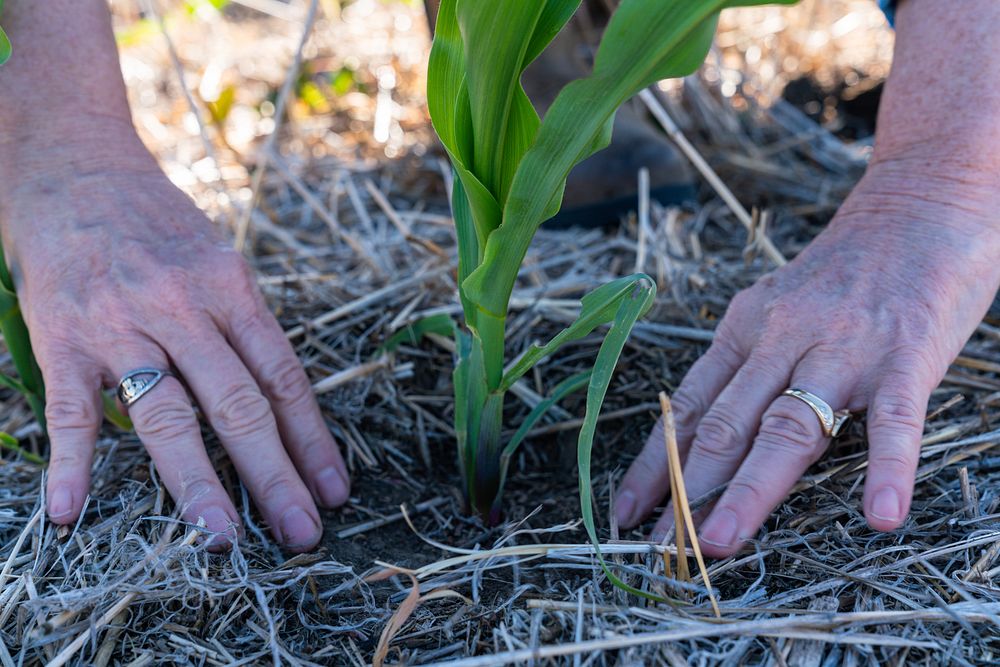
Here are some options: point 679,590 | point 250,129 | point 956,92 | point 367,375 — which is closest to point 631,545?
point 679,590

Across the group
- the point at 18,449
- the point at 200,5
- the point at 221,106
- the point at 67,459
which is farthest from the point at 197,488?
the point at 200,5

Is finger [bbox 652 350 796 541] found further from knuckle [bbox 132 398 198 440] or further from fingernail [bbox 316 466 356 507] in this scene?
knuckle [bbox 132 398 198 440]

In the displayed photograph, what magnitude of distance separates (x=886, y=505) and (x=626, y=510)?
30cm

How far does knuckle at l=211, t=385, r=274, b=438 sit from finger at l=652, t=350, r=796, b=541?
19.6 inches

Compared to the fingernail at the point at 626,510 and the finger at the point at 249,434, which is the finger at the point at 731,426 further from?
the finger at the point at 249,434

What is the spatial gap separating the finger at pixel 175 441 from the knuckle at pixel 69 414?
5 centimetres

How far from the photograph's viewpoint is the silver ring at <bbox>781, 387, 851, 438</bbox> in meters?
0.95

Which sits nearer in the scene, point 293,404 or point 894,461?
point 894,461

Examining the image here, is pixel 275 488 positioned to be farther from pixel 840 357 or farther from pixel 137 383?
pixel 840 357

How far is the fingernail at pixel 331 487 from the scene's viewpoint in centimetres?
111

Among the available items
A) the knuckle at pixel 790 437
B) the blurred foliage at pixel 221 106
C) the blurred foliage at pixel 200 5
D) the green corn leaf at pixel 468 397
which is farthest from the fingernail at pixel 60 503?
the blurred foliage at pixel 200 5

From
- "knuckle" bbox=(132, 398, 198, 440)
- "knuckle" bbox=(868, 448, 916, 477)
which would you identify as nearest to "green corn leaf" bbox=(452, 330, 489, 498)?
"knuckle" bbox=(132, 398, 198, 440)

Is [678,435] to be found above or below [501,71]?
below

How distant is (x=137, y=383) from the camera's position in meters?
1.00
